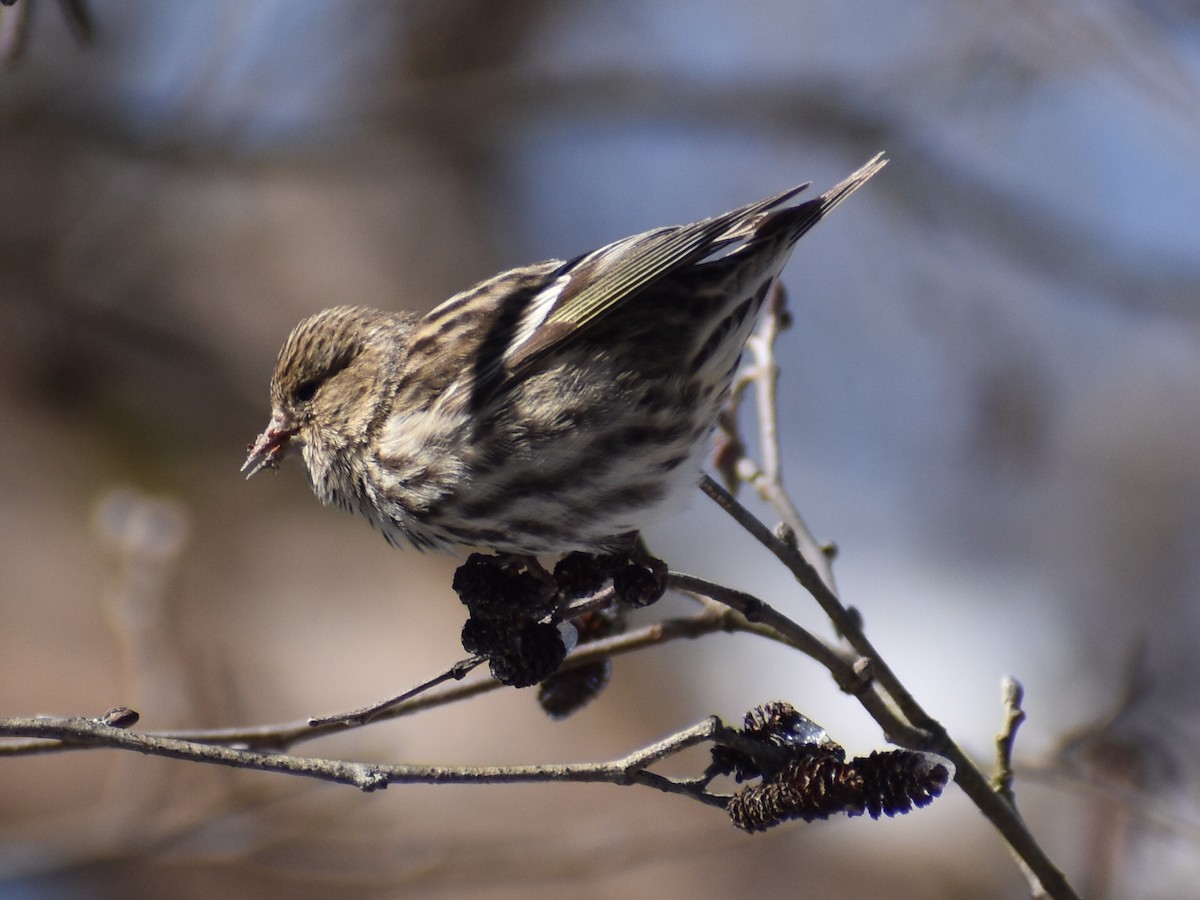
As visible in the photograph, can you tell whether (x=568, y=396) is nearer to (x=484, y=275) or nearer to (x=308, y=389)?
(x=308, y=389)

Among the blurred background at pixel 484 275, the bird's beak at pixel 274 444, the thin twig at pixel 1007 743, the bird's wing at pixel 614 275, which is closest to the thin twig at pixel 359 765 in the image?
the thin twig at pixel 1007 743

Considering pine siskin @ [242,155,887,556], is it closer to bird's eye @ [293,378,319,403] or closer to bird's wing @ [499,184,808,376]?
bird's wing @ [499,184,808,376]

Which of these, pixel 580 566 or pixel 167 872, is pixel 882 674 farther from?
pixel 167 872

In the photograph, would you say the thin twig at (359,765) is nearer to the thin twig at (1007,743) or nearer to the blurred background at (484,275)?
the thin twig at (1007,743)

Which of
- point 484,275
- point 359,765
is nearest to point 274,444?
point 359,765

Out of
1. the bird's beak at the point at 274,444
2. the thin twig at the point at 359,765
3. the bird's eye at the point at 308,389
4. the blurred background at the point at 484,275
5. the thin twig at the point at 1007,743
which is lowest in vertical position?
the thin twig at the point at 1007,743

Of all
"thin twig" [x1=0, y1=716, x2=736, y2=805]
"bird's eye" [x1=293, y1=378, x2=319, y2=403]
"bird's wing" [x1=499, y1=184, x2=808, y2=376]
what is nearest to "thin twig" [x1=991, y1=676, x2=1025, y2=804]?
"thin twig" [x1=0, y1=716, x2=736, y2=805]

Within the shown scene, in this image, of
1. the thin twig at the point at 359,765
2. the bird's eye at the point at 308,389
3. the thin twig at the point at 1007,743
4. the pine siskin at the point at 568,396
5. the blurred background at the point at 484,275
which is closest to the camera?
the thin twig at the point at 359,765

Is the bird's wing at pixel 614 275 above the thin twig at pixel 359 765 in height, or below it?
above

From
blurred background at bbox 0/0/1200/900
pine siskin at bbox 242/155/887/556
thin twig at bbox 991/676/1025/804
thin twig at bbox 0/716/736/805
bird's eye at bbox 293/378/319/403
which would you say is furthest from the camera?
blurred background at bbox 0/0/1200/900
